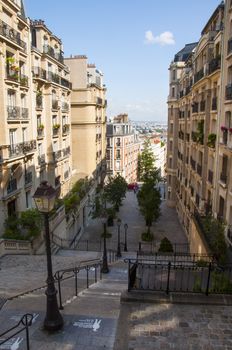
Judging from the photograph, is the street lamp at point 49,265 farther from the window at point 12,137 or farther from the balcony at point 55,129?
the balcony at point 55,129

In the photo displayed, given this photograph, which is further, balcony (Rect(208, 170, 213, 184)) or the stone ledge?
balcony (Rect(208, 170, 213, 184))

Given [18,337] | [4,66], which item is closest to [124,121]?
[4,66]

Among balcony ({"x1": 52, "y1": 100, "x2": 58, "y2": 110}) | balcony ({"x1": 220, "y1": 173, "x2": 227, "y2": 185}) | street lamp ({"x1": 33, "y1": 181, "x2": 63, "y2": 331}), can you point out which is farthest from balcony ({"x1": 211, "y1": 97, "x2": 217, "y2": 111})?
street lamp ({"x1": 33, "y1": 181, "x2": 63, "y2": 331})

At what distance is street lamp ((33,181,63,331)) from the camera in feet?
24.3

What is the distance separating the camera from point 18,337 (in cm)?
759

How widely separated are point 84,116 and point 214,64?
21441mm

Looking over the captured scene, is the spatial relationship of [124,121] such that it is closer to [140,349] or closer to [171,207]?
[171,207]

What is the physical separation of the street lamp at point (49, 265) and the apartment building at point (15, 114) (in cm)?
1273

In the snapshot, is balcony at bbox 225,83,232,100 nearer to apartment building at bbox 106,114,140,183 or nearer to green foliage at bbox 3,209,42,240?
green foliage at bbox 3,209,42,240

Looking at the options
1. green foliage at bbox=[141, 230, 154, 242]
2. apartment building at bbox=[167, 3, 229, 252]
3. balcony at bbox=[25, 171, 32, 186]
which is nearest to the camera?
apartment building at bbox=[167, 3, 229, 252]

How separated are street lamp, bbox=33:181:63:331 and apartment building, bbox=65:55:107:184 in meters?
32.2

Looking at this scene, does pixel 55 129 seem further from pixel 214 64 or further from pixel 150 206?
pixel 214 64

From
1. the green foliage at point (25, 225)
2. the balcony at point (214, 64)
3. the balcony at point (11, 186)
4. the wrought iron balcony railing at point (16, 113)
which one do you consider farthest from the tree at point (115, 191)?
the balcony at point (214, 64)

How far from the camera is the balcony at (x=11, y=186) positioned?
818 inches
